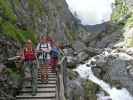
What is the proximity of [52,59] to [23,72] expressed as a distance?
6.60ft

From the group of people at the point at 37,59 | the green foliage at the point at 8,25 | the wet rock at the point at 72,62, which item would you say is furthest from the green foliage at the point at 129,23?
the group of people at the point at 37,59

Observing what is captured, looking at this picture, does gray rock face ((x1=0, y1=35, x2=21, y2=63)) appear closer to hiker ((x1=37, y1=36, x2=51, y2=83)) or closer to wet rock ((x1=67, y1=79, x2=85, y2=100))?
hiker ((x1=37, y1=36, x2=51, y2=83))

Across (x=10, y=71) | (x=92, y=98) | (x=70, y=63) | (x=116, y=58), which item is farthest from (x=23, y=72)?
(x=116, y=58)

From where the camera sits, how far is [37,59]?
20.0 metres

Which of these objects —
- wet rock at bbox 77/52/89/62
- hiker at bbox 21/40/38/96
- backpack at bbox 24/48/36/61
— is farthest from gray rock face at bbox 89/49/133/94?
backpack at bbox 24/48/36/61

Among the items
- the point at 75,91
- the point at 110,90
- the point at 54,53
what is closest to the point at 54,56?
the point at 54,53

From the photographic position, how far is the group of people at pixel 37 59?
18531mm

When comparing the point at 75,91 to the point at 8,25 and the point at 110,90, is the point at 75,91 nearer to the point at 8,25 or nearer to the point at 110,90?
the point at 8,25

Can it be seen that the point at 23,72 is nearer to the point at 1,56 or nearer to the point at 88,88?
the point at 1,56

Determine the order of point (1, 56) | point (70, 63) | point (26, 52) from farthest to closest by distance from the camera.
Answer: point (70, 63) < point (1, 56) < point (26, 52)

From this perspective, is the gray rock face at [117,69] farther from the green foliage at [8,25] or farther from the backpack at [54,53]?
the backpack at [54,53]

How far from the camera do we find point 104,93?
2355 inches

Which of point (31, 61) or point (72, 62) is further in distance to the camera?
point (72, 62)

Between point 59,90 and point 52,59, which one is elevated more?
point 52,59
